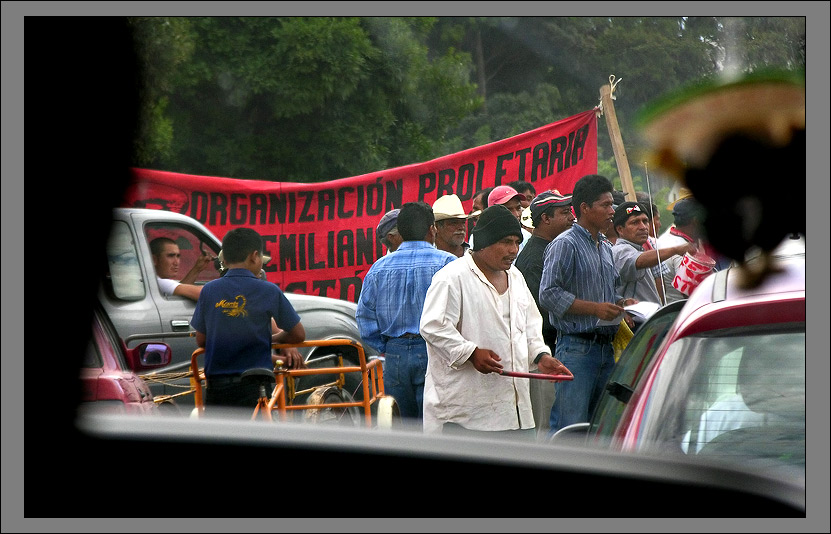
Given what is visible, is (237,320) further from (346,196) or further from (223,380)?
(346,196)

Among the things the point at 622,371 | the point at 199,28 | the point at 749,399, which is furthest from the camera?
the point at 199,28

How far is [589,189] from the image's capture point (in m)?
4.98

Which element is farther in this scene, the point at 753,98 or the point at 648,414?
the point at 648,414

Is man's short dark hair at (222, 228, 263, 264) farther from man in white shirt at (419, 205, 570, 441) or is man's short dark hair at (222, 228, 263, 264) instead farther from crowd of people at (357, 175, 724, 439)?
man in white shirt at (419, 205, 570, 441)

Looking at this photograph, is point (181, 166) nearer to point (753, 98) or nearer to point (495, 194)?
point (495, 194)

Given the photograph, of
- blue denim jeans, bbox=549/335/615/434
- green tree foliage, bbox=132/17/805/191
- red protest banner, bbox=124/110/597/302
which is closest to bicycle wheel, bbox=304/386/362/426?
blue denim jeans, bbox=549/335/615/434

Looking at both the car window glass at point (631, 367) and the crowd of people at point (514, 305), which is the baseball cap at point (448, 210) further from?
the car window glass at point (631, 367)

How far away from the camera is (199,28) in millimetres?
16844

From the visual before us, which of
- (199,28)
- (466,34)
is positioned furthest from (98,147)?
(466,34)

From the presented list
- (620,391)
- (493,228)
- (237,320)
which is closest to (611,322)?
(493,228)

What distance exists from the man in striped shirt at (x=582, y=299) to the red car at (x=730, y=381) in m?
2.29

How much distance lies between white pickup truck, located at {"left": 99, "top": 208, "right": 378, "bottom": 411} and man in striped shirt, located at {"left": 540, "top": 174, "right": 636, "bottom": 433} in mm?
1898

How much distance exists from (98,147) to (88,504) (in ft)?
0.89

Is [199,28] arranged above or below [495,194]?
above
